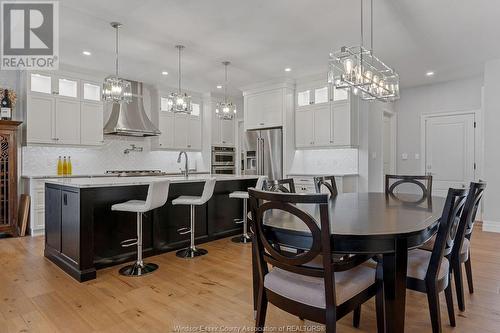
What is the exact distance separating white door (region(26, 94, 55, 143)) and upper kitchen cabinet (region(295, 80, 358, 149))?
4258 mm

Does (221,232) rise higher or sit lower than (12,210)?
lower

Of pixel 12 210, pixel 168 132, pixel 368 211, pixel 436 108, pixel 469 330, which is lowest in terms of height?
pixel 469 330

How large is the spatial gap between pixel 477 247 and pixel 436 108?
325 cm

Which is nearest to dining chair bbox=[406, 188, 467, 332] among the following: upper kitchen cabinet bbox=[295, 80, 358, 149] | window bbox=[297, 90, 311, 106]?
upper kitchen cabinet bbox=[295, 80, 358, 149]

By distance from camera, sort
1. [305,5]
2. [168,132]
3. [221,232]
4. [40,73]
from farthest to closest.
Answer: [168,132] < [40,73] < [221,232] < [305,5]

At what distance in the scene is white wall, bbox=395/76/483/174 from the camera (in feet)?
19.0

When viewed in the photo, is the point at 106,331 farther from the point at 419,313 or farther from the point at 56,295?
the point at 419,313

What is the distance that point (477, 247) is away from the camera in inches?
154

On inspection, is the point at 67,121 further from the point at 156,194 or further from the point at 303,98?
the point at 303,98

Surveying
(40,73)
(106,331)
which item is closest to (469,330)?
(106,331)

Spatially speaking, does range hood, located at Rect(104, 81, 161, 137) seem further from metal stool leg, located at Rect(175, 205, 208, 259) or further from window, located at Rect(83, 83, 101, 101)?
metal stool leg, located at Rect(175, 205, 208, 259)

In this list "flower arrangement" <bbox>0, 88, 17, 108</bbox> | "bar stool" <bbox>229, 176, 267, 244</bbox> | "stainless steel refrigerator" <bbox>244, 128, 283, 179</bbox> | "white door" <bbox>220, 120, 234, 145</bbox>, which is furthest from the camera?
"white door" <bbox>220, 120, 234, 145</bbox>

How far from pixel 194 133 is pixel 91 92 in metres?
2.30

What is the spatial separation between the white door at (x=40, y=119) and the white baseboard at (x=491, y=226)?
7.02 metres
